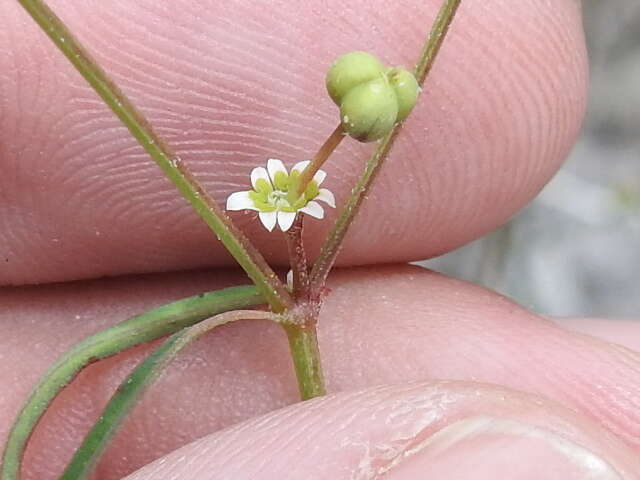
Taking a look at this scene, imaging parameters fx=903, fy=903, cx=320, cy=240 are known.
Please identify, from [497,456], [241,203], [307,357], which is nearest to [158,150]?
[241,203]

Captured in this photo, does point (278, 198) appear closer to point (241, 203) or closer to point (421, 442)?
point (241, 203)

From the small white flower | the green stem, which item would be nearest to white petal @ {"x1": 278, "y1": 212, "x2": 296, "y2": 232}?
the small white flower

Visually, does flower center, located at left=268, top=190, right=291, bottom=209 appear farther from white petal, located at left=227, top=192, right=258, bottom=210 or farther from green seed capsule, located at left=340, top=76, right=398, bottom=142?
green seed capsule, located at left=340, top=76, right=398, bottom=142

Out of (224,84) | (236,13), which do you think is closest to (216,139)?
(224,84)

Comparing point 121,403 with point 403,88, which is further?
point 121,403

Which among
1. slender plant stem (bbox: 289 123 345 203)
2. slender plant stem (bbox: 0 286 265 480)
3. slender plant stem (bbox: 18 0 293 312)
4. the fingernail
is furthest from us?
slender plant stem (bbox: 0 286 265 480)

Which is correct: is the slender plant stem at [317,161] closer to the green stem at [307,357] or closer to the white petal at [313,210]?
the white petal at [313,210]

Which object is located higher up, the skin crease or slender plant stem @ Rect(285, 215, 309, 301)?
the skin crease

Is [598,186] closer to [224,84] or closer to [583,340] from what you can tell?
[583,340]
